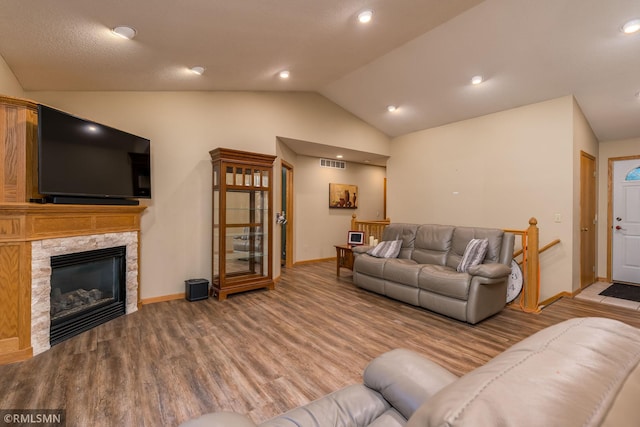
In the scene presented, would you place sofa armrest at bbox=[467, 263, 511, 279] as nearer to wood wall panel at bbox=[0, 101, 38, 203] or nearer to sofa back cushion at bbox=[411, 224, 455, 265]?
sofa back cushion at bbox=[411, 224, 455, 265]

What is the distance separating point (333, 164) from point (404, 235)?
2979 mm

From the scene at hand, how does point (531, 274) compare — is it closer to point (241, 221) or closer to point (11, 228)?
point (241, 221)

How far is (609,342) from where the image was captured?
641mm

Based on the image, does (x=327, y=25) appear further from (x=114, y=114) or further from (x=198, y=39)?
(x=114, y=114)

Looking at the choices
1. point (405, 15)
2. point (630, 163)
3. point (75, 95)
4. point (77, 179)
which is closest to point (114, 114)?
point (75, 95)

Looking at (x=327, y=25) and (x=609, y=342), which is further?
(x=327, y=25)

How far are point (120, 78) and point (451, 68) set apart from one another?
13.3 feet

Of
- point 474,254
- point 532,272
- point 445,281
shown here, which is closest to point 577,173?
point 532,272

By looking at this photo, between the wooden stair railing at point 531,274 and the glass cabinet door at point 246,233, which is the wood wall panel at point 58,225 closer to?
the glass cabinet door at point 246,233

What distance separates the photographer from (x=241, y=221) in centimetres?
442

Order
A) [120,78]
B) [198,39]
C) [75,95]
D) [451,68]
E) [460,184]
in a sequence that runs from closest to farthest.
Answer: [198,39]
[120,78]
[75,95]
[451,68]
[460,184]

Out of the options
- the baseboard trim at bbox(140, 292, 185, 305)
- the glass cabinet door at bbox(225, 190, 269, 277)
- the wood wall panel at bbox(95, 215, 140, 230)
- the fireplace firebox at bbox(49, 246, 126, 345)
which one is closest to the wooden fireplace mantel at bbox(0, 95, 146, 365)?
the fireplace firebox at bbox(49, 246, 126, 345)

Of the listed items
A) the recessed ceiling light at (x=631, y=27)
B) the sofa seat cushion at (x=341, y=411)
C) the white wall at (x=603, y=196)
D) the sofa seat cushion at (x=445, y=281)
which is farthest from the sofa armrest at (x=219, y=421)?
the white wall at (x=603, y=196)

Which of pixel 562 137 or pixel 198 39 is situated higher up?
pixel 198 39
